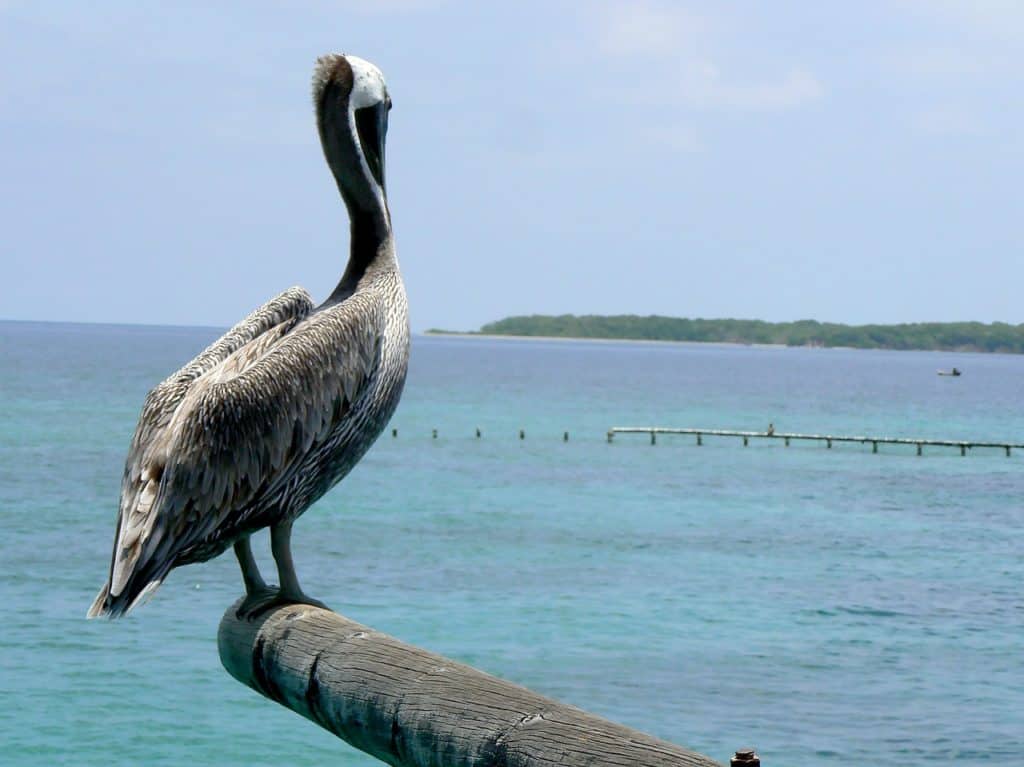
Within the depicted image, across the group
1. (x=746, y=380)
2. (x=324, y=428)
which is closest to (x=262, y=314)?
(x=324, y=428)

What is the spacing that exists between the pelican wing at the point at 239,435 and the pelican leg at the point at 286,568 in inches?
4.5

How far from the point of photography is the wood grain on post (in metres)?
2.01

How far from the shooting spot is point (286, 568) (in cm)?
370

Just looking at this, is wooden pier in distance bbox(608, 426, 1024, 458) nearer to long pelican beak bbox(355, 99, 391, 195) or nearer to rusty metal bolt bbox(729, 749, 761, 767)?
long pelican beak bbox(355, 99, 391, 195)

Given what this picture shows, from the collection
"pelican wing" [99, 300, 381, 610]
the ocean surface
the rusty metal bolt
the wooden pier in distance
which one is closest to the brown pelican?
"pelican wing" [99, 300, 381, 610]

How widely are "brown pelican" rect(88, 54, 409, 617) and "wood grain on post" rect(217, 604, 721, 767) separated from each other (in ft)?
1.75

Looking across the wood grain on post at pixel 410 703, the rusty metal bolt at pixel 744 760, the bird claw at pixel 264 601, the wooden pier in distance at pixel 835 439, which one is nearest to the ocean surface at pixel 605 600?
the wooden pier in distance at pixel 835 439

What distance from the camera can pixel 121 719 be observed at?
13047 mm

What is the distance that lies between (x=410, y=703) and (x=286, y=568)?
136cm

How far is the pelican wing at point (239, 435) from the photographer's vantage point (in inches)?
143

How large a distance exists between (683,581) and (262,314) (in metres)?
17.4

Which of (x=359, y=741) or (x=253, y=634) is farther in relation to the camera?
(x=253, y=634)

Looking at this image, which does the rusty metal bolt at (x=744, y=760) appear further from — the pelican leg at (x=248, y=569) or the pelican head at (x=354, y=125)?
the pelican head at (x=354, y=125)

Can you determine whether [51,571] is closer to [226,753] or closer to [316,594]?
[316,594]
